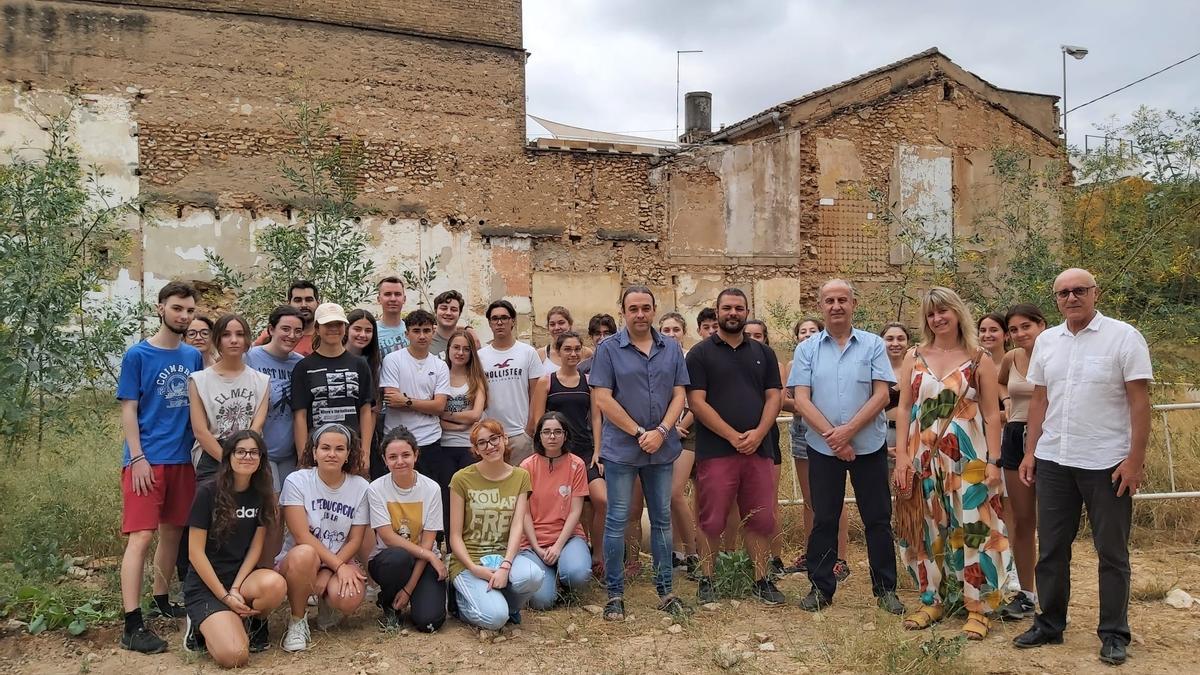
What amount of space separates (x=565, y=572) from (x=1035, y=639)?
2634 mm

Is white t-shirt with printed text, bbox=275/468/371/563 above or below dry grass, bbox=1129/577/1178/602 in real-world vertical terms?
above

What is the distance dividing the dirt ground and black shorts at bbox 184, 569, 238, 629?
204 mm

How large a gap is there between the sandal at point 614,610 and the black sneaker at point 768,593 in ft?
2.90

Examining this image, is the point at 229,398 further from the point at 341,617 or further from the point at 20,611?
the point at 20,611

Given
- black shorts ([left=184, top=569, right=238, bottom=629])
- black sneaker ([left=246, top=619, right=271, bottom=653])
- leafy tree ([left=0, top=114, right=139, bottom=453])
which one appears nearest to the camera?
black shorts ([left=184, top=569, right=238, bottom=629])

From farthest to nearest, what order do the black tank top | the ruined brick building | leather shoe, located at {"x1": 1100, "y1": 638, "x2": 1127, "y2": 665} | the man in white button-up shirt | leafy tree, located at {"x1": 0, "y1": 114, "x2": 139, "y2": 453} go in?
the ruined brick building < the black tank top < leafy tree, located at {"x1": 0, "y1": 114, "x2": 139, "y2": 453} < leather shoe, located at {"x1": 1100, "y1": 638, "x2": 1127, "y2": 665} < the man in white button-up shirt

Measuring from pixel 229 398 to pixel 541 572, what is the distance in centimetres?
204

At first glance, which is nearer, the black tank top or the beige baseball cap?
the beige baseball cap

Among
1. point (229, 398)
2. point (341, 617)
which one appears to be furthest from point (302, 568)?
point (229, 398)

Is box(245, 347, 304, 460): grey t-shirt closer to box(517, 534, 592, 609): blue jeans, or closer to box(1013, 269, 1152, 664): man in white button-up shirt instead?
box(517, 534, 592, 609): blue jeans

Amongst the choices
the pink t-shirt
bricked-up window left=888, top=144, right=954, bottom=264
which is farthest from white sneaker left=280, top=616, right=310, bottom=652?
bricked-up window left=888, top=144, right=954, bottom=264

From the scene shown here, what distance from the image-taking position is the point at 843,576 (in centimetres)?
611

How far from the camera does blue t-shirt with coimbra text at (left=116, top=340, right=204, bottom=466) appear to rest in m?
4.96

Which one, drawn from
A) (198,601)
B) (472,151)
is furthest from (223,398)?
(472,151)
